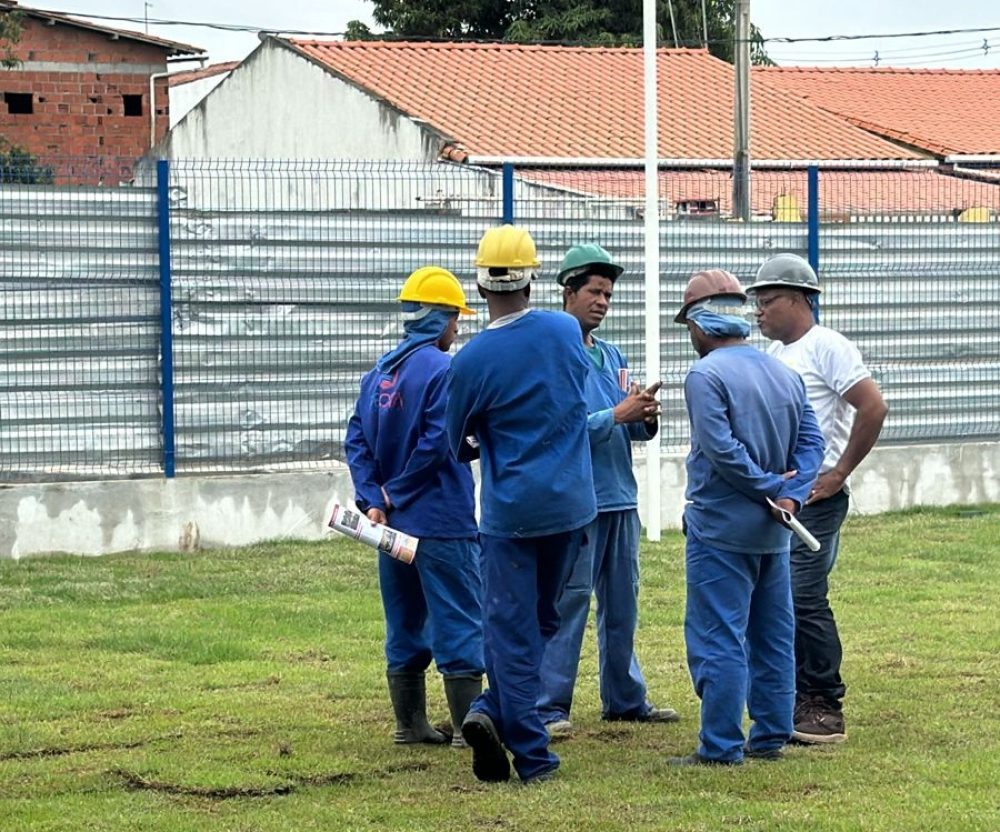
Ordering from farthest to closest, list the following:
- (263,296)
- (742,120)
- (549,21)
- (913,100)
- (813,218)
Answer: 1. (549,21)
2. (913,100)
3. (742,120)
4. (813,218)
5. (263,296)

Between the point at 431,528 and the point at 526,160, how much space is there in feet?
77.0

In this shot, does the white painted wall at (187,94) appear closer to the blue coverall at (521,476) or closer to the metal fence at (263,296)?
the metal fence at (263,296)

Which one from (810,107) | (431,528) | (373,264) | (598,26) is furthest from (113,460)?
(598,26)

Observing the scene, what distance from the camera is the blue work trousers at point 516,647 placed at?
6738 mm

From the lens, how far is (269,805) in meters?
6.54

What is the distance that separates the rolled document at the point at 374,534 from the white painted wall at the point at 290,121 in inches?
939

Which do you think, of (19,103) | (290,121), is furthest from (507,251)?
(19,103)

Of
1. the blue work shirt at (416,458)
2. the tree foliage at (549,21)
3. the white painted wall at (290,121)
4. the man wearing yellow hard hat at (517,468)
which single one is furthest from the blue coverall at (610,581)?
the tree foliage at (549,21)

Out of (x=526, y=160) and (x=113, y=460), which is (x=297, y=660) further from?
(x=526, y=160)

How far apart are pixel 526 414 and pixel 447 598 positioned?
3.50 feet

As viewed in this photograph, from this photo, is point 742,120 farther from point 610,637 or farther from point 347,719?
point 347,719

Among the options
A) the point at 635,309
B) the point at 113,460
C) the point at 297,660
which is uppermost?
the point at 635,309

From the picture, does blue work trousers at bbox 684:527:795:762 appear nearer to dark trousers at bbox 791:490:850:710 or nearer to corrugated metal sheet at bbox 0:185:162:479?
dark trousers at bbox 791:490:850:710

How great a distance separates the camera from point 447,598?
294 inches
